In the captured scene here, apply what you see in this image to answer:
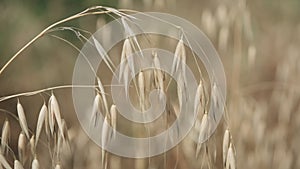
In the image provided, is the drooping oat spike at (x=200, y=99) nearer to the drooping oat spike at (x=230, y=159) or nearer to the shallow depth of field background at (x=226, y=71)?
the drooping oat spike at (x=230, y=159)

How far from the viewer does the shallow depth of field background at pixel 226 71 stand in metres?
0.83

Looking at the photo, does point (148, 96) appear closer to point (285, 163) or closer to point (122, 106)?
point (122, 106)

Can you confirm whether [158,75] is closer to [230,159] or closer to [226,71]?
[230,159]

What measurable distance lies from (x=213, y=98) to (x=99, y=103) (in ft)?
0.37

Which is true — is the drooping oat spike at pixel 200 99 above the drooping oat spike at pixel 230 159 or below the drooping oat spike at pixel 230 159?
above

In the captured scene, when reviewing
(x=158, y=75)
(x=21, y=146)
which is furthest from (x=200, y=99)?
(x=21, y=146)

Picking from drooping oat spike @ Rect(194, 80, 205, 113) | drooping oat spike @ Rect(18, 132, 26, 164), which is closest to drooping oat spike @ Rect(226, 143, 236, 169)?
drooping oat spike @ Rect(194, 80, 205, 113)

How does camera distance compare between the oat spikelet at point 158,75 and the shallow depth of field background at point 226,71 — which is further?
the shallow depth of field background at point 226,71

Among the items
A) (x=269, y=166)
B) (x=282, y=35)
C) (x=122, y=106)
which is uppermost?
(x=282, y=35)

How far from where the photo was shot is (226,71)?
38.5 inches

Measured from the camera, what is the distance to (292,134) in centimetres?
93

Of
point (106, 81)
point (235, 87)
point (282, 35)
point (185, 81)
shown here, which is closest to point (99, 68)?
point (106, 81)

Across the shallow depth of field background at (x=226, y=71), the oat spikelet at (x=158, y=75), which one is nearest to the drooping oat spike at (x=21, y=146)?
the oat spikelet at (x=158, y=75)

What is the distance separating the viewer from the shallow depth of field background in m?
0.83
